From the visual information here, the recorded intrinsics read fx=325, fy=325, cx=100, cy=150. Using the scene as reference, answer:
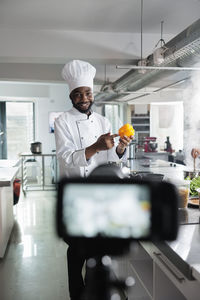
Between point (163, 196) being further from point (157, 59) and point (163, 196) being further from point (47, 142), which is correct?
point (47, 142)

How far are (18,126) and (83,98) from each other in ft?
27.8

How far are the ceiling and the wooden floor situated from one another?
216cm

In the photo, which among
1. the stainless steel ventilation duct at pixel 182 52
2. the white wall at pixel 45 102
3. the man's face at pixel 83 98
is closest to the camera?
the man's face at pixel 83 98

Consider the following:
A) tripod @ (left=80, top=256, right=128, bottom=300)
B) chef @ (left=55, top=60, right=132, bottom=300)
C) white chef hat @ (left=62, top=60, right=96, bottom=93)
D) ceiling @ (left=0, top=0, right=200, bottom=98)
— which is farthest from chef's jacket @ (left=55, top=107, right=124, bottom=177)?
ceiling @ (left=0, top=0, right=200, bottom=98)

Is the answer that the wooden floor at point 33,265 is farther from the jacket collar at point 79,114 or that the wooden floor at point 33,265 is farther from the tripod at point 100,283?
the tripod at point 100,283

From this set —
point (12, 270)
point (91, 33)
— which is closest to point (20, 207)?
point (12, 270)

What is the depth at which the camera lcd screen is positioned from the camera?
40cm

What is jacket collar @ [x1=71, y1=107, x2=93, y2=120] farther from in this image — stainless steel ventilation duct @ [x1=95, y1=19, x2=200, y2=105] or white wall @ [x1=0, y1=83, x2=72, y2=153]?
white wall @ [x1=0, y1=83, x2=72, y2=153]

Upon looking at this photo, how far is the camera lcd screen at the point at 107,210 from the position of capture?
397 mm

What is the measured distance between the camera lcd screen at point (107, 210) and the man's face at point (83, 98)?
1397mm

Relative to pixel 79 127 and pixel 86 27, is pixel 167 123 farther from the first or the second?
pixel 79 127

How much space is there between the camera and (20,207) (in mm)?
5445

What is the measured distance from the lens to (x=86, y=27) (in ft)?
14.6

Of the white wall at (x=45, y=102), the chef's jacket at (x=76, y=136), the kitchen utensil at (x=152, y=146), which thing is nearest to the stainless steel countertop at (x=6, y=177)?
the chef's jacket at (x=76, y=136)
